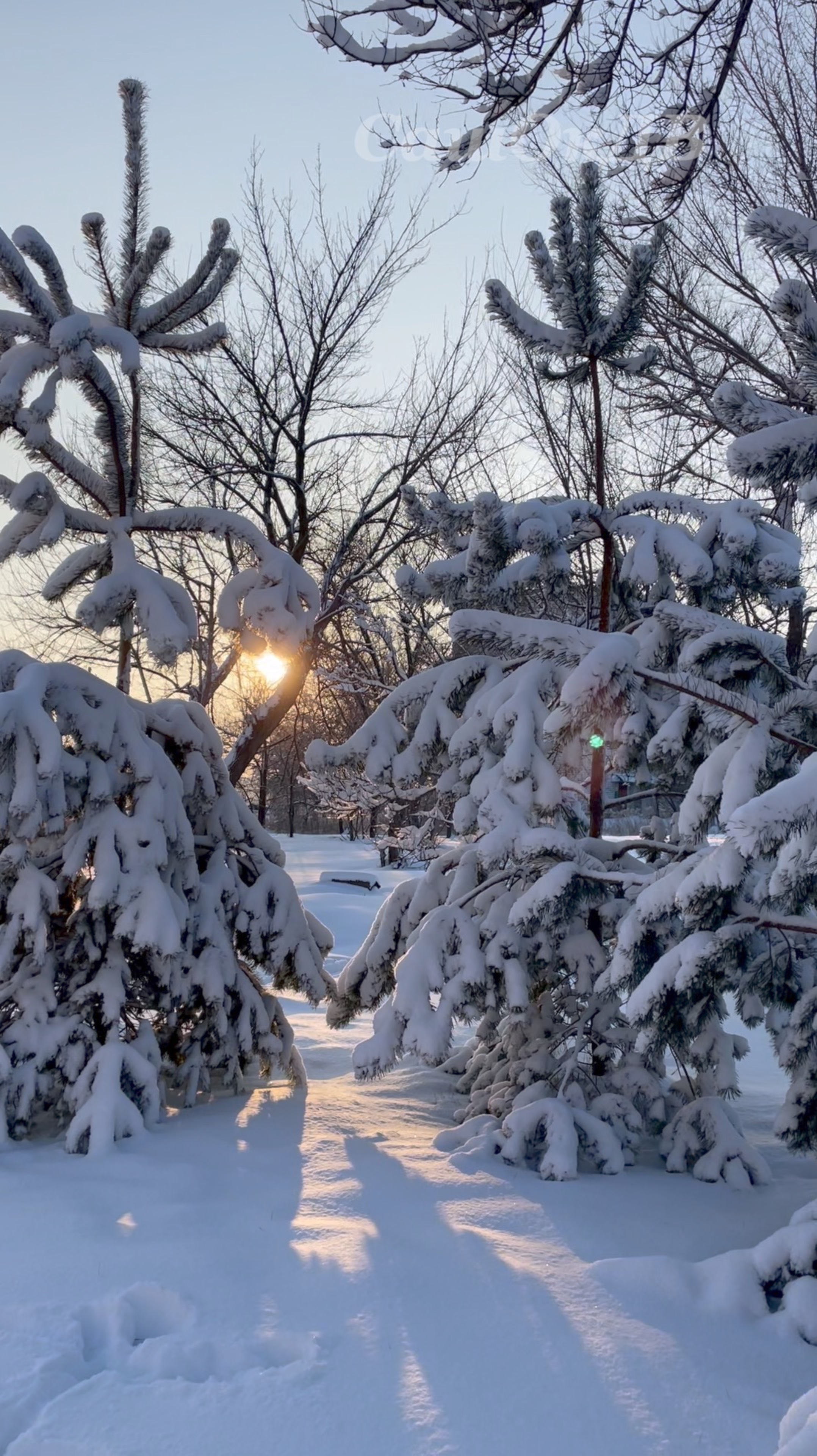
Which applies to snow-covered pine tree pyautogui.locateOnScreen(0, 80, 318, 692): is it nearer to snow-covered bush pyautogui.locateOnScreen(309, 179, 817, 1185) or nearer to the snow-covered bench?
snow-covered bush pyautogui.locateOnScreen(309, 179, 817, 1185)

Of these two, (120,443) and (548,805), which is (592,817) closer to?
(548,805)

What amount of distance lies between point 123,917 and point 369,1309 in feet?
6.20

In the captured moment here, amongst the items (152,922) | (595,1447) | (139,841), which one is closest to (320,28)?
(139,841)

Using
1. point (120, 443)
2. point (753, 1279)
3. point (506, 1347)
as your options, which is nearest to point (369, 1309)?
point (506, 1347)

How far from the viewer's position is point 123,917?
3.89 m

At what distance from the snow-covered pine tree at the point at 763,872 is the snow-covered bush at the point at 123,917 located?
75.4 inches

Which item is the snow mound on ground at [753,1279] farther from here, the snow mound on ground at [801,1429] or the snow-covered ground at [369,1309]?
the snow mound on ground at [801,1429]

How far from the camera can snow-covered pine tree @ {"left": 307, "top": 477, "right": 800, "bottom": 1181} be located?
11.3ft

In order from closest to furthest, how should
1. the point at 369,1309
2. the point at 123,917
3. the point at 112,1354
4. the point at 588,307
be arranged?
the point at 112,1354
the point at 369,1309
the point at 123,917
the point at 588,307

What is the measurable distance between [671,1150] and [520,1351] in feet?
5.64

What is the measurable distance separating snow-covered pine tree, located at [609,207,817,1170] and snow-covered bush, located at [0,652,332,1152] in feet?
6.28

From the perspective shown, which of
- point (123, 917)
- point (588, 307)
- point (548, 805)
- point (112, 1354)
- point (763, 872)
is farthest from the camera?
point (588, 307)

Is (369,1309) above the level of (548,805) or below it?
below

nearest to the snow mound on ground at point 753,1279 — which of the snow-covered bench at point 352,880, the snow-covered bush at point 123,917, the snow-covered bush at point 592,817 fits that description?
the snow-covered bush at point 592,817
